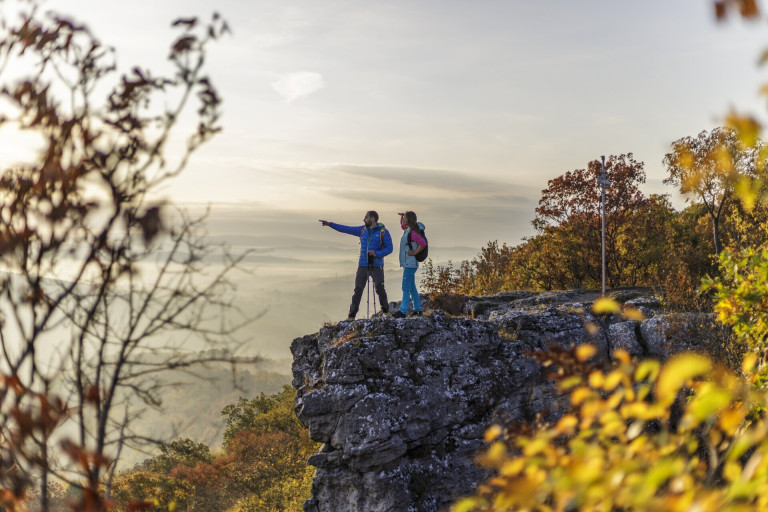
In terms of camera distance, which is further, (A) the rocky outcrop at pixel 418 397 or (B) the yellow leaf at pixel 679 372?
(A) the rocky outcrop at pixel 418 397

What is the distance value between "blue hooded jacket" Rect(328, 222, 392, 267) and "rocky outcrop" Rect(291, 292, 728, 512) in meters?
1.53

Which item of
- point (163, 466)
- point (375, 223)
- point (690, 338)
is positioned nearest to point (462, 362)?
point (375, 223)

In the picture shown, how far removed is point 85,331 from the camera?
155 inches

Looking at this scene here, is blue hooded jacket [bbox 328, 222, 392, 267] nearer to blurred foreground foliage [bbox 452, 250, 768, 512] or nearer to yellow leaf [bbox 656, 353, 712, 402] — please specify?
blurred foreground foliage [bbox 452, 250, 768, 512]

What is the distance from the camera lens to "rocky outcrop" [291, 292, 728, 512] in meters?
10.2

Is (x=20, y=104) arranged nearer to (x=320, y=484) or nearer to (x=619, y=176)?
(x=320, y=484)

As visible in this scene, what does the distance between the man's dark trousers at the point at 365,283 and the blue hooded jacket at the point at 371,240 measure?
141 mm

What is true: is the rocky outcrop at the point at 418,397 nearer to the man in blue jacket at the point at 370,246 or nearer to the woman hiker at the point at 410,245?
the woman hiker at the point at 410,245

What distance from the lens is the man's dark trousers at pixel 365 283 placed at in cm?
1265

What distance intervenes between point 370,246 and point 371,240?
0.13 meters

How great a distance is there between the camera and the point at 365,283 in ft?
42.1

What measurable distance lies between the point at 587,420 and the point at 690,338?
1046cm

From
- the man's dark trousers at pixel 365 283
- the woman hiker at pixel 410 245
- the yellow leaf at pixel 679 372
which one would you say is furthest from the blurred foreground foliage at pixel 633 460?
the man's dark trousers at pixel 365 283

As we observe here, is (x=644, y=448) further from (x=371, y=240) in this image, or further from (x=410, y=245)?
(x=371, y=240)
